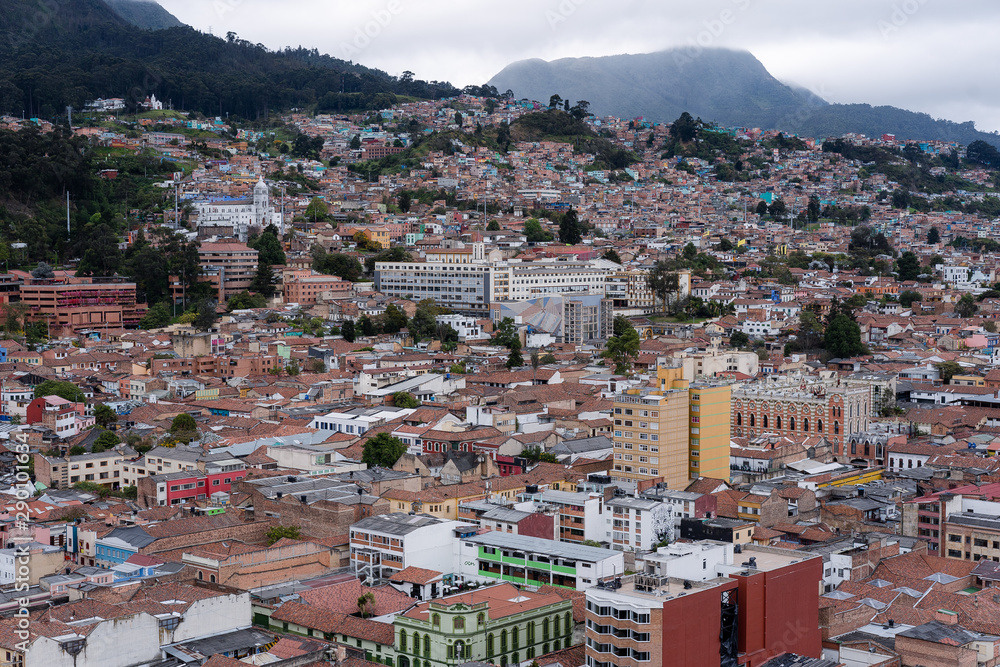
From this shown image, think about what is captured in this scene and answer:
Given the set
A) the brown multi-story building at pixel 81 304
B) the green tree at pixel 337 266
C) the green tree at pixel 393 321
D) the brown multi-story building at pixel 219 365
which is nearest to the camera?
the brown multi-story building at pixel 219 365

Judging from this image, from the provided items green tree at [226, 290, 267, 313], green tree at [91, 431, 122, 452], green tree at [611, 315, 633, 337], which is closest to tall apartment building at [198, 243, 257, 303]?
green tree at [226, 290, 267, 313]

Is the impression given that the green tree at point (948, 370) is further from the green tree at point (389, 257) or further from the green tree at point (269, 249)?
the green tree at point (269, 249)

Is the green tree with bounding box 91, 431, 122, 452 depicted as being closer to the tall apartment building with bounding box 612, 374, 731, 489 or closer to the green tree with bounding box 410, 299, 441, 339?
the tall apartment building with bounding box 612, 374, 731, 489

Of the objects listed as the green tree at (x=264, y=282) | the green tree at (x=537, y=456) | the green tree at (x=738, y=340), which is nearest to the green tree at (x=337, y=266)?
the green tree at (x=264, y=282)

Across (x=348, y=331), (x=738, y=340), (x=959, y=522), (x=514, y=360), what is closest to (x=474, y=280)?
(x=348, y=331)

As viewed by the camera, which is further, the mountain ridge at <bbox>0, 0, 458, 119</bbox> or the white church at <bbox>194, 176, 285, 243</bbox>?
the mountain ridge at <bbox>0, 0, 458, 119</bbox>
